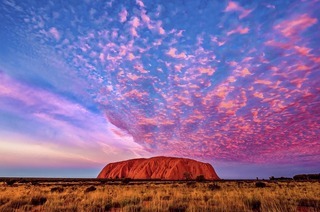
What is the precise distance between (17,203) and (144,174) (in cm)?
16761

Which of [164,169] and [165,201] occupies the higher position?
[164,169]

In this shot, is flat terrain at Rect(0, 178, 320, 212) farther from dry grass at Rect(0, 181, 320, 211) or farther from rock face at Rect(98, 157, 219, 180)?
rock face at Rect(98, 157, 219, 180)

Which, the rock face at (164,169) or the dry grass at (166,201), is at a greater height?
the rock face at (164,169)

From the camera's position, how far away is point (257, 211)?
1073 centimetres

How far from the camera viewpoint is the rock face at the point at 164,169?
16925 cm

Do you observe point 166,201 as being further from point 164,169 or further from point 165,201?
point 164,169

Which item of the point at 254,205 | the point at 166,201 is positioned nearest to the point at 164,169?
the point at 166,201

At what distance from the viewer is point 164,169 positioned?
176000 millimetres

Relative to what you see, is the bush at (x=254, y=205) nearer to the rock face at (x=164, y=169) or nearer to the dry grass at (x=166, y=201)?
the dry grass at (x=166, y=201)

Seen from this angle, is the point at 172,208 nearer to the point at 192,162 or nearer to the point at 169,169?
the point at 169,169

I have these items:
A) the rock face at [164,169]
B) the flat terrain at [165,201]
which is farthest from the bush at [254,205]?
the rock face at [164,169]

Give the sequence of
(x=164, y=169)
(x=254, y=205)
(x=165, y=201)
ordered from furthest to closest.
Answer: (x=164, y=169) → (x=165, y=201) → (x=254, y=205)

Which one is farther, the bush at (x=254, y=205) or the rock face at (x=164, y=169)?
the rock face at (x=164, y=169)

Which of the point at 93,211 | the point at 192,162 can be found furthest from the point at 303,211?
the point at 192,162
